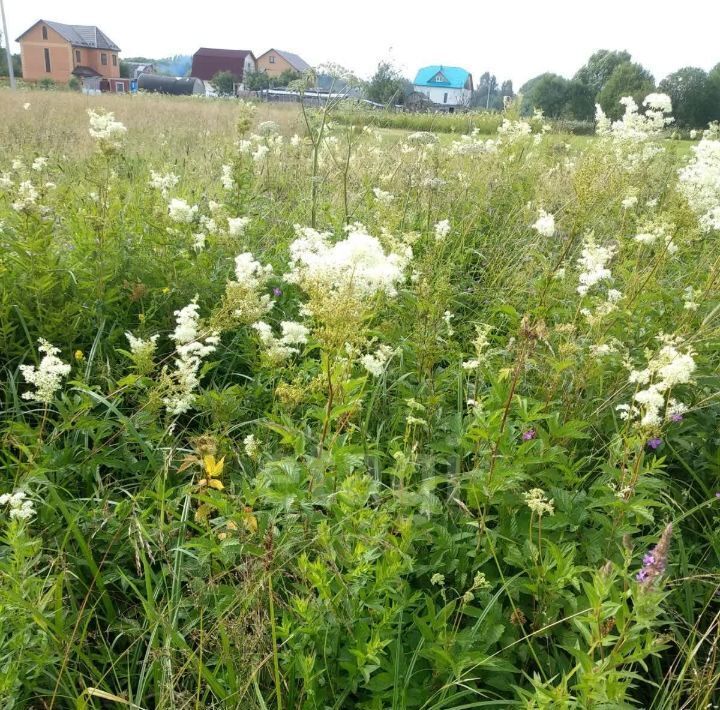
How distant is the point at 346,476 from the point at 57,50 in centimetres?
8505

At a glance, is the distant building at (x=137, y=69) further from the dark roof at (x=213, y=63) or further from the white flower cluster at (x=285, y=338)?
the white flower cluster at (x=285, y=338)

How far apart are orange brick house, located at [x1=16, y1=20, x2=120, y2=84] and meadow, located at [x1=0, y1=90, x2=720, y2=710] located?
259 feet

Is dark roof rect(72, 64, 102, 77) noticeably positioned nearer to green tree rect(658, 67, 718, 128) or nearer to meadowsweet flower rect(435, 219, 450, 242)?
green tree rect(658, 67, 718, 128)

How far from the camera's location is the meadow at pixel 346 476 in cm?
160

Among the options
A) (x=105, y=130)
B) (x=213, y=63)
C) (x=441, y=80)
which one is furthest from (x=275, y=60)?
(x=105, y=130)

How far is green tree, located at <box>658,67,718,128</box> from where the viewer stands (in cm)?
3562

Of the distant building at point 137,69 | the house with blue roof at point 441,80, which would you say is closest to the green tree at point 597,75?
the house with blue roof at point 441,80

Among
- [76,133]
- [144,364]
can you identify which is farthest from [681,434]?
[76,133]

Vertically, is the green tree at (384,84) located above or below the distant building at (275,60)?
below

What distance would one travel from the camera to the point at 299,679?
5.73ft

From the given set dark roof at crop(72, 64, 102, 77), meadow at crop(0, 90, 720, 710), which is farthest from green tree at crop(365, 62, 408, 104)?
dark roof at crop(72, 64, 102, 77)

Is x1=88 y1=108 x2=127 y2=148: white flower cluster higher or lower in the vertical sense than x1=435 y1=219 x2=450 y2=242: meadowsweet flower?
higher

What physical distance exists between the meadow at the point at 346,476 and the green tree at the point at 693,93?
39160 millimetres

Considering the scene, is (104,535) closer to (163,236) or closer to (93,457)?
(93,457)
